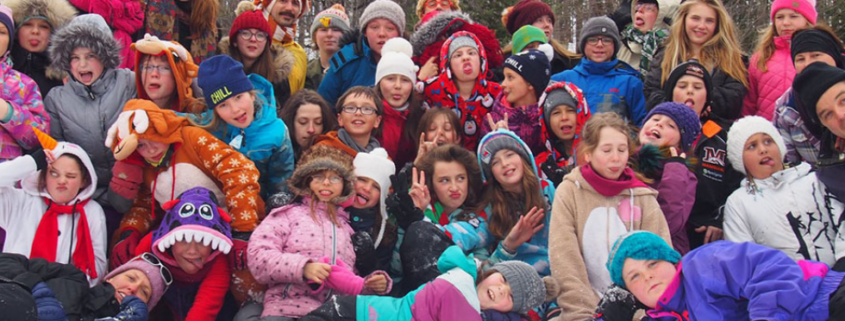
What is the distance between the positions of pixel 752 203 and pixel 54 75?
5372 millimetres

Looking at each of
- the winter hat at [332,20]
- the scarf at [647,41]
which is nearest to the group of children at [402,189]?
the scarf at [647,41]

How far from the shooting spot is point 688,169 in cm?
494

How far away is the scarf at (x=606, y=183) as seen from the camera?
459cm

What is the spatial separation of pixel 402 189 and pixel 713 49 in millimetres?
3265

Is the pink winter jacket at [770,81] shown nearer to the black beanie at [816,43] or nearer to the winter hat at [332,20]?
the black beanie at [816,43]

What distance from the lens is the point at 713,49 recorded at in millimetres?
6109

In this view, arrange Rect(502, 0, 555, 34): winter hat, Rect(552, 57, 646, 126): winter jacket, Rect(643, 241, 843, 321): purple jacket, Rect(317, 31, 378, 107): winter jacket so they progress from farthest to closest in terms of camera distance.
Answer: Rect(502, 0, 555, 34): winter hat
Rect(317, 31, 378, 107): winter jacket
Rect(552, 57, 646, 126): winter jacket
Rect(643, 241, 843, 321): purple jacket

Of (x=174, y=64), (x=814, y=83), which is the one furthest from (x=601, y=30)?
(x=174, y=64)

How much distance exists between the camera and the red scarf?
4.52m

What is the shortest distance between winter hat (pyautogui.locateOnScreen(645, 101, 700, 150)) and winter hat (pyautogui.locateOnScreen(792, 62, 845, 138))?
70 centimetres

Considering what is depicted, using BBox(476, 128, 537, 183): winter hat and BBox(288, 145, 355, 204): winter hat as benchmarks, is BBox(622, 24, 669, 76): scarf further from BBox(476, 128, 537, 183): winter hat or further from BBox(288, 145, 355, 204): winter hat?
BBox(288, 145, 355, 204): winter hat

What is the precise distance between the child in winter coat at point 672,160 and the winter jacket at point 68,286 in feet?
11.9

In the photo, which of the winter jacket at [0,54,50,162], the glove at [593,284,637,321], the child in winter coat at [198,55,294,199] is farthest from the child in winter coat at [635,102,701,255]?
the winter jacket at [0,54,50,162]

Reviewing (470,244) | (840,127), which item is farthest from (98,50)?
(840,127)
